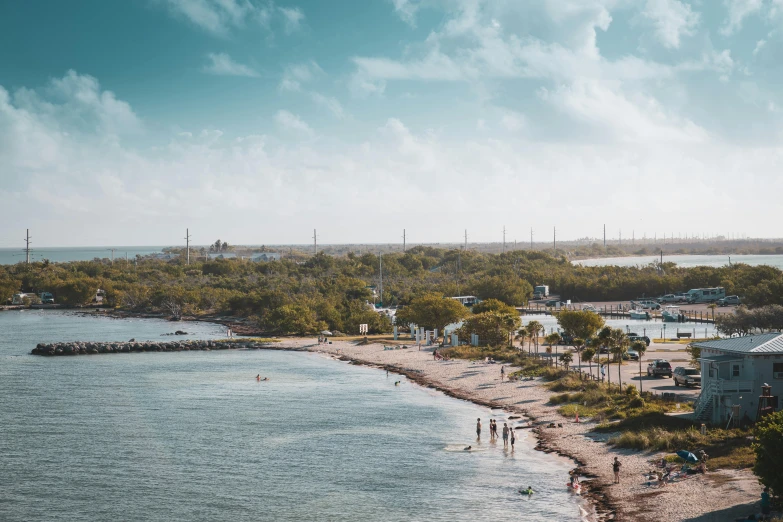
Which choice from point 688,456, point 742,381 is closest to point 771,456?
point 688,456

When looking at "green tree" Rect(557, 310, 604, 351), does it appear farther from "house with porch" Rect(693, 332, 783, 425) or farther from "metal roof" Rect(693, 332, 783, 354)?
"house with porch" Rect(693, 332, 783, 425)

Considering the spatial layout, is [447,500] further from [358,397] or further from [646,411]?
[358,397]

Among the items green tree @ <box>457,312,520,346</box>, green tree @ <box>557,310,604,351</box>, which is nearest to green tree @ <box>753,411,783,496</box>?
green tree @ <box>557,310,604,351</box>

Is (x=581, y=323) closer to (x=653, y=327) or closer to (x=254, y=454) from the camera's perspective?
(x=254, y=454)

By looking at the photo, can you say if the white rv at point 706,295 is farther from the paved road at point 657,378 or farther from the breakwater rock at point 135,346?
the breakwater rock at point 135,346

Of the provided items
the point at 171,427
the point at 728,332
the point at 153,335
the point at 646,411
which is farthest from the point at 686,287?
the point at 171,427

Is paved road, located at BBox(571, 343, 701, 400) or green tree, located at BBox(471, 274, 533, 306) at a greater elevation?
green tree, located at BBox(471, 274, 533, 306)
